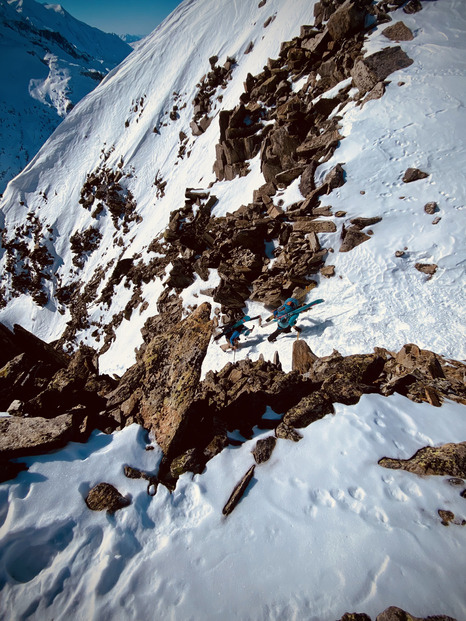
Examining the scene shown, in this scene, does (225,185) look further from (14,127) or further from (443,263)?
(14,127)

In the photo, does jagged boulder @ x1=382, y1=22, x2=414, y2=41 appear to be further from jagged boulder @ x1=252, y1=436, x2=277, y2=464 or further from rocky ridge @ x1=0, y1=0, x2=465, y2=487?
jagged boulder @ x1=252, y1=436, x2=277, y2=464

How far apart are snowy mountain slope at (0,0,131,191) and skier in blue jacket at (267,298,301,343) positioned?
83226mm

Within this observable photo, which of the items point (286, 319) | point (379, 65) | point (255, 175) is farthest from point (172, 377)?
point (379, 65)

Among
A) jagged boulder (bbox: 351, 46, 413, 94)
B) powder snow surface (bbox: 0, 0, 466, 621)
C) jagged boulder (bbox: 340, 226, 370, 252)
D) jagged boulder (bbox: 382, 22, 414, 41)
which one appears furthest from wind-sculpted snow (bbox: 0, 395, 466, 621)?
jagged boulder (bbox: 382, 22, 414, 41)

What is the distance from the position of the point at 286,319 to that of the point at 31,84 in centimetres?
11642

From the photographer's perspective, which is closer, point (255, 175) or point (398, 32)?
point (398, 32)

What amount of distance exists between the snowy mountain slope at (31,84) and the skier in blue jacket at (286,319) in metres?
83.2

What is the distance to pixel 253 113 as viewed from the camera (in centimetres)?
1967

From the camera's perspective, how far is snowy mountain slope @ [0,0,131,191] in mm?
71250

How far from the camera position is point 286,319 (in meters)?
10.2

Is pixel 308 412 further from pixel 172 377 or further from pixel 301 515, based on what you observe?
pixel 172 377

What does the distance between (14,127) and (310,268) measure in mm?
100076

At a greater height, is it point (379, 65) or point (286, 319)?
point (379, 65)

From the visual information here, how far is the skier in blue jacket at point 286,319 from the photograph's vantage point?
32.9 ft
